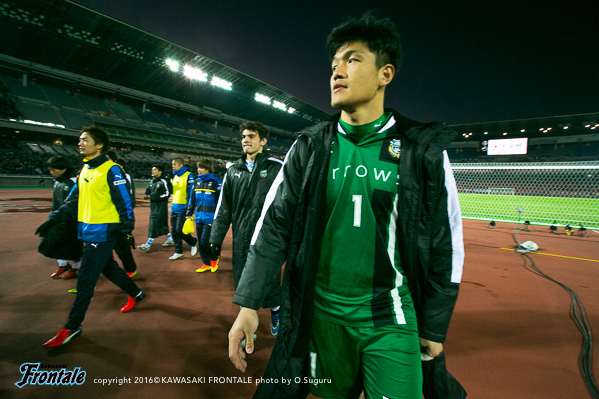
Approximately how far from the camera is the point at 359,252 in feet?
4.20

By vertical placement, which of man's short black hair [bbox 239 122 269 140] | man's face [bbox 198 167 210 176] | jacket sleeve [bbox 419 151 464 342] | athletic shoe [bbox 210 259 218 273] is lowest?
athletic shoe [bbox 210 259 218 273]

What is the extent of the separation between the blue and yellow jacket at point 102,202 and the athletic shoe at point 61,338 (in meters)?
1.02

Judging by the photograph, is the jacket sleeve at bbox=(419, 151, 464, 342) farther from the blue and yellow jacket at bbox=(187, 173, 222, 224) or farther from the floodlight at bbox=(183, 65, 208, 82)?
the floodlight at bbox=(183, 65, 208, 82)

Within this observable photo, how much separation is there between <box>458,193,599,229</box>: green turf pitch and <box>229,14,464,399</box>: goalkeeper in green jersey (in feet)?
42.8

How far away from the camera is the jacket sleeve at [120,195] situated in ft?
9.96

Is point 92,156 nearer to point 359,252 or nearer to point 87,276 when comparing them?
point 87,276

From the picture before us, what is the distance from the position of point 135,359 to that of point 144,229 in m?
7.12

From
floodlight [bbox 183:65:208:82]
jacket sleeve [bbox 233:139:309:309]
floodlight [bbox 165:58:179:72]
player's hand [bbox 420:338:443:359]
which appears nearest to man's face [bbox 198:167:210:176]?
jacket sleeve [bbox 233:139:309:309]

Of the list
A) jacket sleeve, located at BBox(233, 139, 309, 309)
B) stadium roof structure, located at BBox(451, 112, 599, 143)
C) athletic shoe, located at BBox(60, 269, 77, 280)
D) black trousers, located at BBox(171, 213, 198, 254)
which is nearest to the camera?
jacket sleeve, located at BBox(233, 139, 309, 309)

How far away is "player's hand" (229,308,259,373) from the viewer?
3.55 ft

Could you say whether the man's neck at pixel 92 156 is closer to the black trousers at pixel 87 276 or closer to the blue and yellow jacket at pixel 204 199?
the black trousers at pixel 87 276

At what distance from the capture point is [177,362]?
2.47 m

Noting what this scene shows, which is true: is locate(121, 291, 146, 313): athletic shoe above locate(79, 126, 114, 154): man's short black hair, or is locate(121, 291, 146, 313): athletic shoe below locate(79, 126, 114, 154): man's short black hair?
below

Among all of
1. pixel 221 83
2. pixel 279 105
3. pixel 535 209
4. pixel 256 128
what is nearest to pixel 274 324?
pixel 256 128
